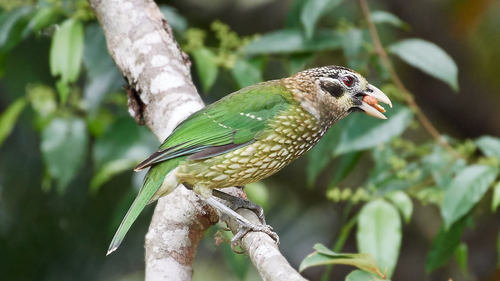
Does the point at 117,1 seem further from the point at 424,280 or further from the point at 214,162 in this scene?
the point at 424,280

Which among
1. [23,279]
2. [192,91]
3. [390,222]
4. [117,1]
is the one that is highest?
[117,1]

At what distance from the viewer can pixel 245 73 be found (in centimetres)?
356

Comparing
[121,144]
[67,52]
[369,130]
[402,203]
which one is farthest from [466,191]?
[67,52]

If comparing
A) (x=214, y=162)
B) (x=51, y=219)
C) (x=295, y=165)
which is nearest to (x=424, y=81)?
(x=295, y=165)

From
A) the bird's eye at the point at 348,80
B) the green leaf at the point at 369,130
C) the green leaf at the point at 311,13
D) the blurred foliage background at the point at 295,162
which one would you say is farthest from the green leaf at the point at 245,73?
the bird's eye at the point at 348,80

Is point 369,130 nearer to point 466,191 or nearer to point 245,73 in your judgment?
point 466,191

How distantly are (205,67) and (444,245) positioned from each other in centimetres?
193

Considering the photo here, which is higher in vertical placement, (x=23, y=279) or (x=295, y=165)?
(x=295, y=165)

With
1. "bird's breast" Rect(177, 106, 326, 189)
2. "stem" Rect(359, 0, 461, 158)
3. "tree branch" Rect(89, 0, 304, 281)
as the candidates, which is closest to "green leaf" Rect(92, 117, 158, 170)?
"tree branch" Rect(89, 0, 304, 281)

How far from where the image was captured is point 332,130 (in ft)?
12.0

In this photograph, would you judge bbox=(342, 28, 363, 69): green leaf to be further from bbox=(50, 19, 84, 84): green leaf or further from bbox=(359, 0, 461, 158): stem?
bbox=(50, 19, 84, 84): green leaf

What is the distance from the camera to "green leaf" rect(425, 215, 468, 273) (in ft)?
10.5

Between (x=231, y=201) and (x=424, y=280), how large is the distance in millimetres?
3270

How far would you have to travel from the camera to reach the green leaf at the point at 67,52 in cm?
315
